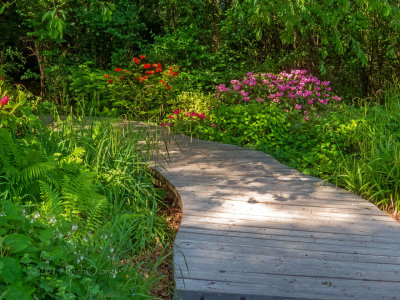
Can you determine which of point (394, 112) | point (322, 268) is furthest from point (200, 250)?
point (394, 112)

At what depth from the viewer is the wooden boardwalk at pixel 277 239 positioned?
2.87m

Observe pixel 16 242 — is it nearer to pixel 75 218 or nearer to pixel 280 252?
pixel 75 218

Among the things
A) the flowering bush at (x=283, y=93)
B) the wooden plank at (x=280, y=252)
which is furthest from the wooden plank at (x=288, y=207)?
the flowering bush at (x=283, y=93)

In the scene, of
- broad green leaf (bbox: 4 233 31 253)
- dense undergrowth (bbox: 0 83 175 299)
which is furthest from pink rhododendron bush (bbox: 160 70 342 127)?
broad green leaf (bbox: 4 233 31 253)

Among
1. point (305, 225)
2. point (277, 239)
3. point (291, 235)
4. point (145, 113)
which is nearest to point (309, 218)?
point (305, 225)

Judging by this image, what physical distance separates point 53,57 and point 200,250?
9584mm

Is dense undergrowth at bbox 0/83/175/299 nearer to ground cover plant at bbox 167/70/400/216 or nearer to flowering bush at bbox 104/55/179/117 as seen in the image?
ground cover plant at bbox 167/70/400/216

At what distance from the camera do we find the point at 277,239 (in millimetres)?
3508

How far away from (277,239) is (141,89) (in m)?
6.41

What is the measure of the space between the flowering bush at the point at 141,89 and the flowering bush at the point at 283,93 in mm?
1192

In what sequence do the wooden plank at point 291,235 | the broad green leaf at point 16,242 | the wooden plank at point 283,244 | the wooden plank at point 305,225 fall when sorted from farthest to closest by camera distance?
the wooden plank at point 305,225 → the wooden plank at point 291,235 → the wooden plank at point 283,244 → the broad green leaf at point 16,242

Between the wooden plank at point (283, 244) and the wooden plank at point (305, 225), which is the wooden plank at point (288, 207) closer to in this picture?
the wooden plank at point (305, 225)

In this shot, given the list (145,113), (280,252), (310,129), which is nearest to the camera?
(280,252)

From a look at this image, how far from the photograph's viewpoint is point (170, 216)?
15.4ft
